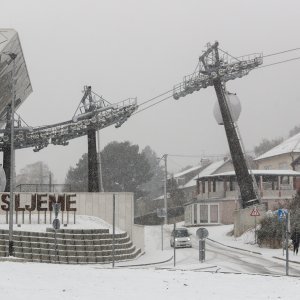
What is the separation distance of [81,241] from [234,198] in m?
35.0

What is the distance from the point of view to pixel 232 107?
5338 centimetres

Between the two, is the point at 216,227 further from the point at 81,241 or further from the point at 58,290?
the point at 58,290

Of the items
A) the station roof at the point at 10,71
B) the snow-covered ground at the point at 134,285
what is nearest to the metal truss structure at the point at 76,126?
the station roof at the point at 10,71

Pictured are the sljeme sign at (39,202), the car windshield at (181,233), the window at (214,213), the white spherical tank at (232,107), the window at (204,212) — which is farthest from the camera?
the window at (204,212)

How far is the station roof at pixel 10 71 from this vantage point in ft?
160

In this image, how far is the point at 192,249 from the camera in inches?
1673

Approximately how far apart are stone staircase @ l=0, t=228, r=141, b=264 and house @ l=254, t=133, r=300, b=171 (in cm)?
4700

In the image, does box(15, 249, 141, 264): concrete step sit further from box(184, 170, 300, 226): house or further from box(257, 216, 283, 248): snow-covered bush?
box(184, 170, 300, 226): house

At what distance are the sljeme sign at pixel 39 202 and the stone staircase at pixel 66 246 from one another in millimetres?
3655

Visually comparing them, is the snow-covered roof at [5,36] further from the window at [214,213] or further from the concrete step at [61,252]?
the window at [214,213]

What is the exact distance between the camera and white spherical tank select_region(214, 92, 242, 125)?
53069 mm

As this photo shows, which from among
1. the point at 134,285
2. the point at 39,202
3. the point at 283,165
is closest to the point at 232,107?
the point at 39,202

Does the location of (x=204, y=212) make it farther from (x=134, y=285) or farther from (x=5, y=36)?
(x=134, y=285)

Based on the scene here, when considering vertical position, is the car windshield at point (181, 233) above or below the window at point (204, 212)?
below
